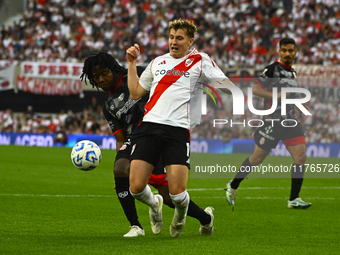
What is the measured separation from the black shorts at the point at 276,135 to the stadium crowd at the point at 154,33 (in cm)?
1185

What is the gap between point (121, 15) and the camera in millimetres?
30750

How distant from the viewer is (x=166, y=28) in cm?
2856

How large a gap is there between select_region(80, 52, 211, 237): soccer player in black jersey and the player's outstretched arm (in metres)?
0.68

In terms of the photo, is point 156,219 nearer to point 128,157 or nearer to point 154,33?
point 128,157

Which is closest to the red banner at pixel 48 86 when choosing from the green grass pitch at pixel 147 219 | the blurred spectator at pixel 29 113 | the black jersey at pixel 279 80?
the blurred spectator at pixel 29 113

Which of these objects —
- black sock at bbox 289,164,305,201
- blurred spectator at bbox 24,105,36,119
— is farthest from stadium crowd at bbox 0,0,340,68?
black sock at bbox 289,164,305,201

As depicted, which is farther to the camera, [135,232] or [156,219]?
[156,219]

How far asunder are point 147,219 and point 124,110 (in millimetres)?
1774

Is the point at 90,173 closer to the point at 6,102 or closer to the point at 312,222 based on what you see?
the point at 312,222

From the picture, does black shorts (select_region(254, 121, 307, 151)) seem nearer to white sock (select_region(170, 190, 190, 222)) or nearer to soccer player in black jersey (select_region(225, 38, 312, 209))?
soccer player in black jersey (select_region(225, 38, 312, 209))

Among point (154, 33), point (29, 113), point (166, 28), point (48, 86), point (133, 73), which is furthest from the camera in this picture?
point (154, 33)

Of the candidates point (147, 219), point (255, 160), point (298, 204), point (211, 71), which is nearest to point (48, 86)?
point (255, 160)

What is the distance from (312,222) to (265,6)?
21.6 m

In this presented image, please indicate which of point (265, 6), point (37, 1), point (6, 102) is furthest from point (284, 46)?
point (37, 1)
